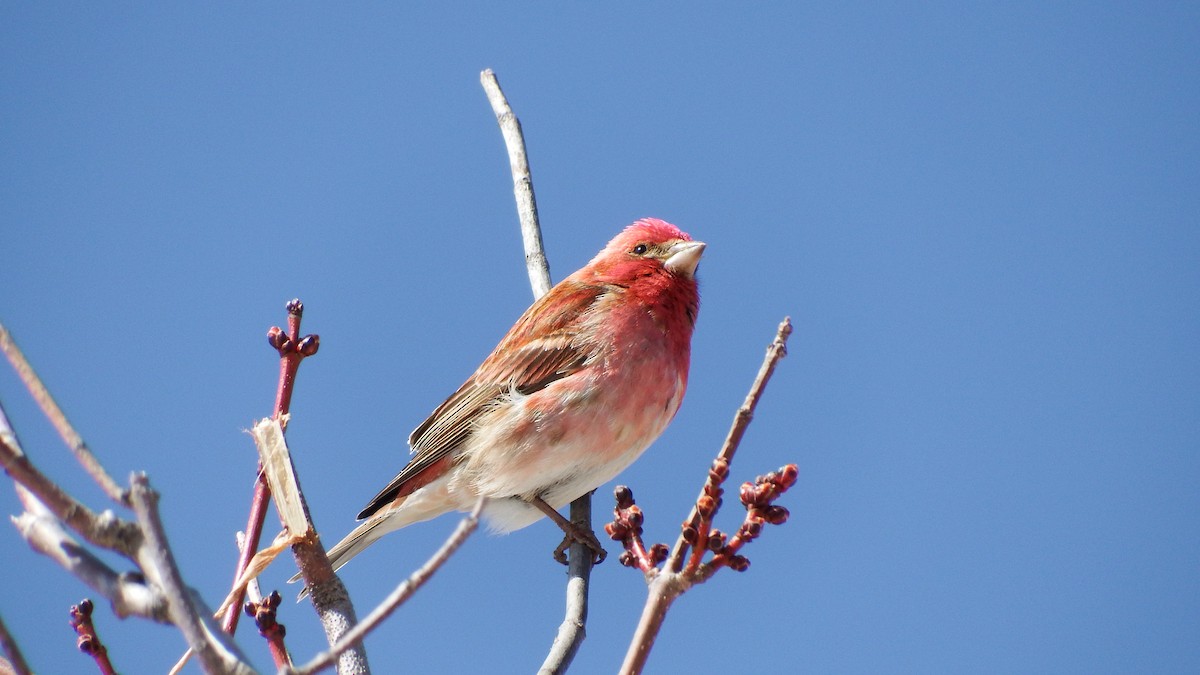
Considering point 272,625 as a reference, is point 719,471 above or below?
above

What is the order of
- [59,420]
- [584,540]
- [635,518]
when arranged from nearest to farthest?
1. [59,420]
2. [635,518]
3. [584,540]

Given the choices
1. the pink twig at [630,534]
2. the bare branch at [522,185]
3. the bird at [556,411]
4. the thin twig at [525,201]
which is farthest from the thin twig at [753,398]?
the bare branch at [522,185]

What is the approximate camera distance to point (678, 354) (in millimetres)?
7074

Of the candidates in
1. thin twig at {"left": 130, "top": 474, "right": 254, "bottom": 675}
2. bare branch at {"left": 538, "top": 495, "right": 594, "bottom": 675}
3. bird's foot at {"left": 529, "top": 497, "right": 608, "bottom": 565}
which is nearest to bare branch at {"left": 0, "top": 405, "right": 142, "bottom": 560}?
thin twig at {"left": 130, "top": 474, "right": 254, "bottom": 675}

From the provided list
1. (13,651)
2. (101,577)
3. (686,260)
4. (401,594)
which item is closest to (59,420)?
(101,577)

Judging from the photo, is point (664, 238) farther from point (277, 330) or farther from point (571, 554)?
point (277, 330)

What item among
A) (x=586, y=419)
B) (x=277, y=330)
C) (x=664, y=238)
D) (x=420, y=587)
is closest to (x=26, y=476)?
(x=420, y=587)

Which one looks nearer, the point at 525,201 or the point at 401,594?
the point at 401,594

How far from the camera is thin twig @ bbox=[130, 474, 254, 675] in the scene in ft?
6.68

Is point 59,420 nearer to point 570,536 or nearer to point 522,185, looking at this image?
point 570,536

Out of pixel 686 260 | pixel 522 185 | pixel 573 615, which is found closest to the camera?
pixel 573 615

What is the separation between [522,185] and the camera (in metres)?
7.18

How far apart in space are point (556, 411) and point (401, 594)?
14.8ft

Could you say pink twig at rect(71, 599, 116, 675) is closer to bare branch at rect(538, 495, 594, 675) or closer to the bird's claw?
bare branch at rect(538, 495, 594, 675)
